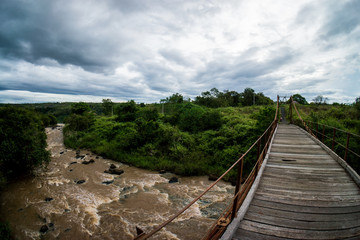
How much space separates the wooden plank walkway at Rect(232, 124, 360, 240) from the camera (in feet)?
8.45

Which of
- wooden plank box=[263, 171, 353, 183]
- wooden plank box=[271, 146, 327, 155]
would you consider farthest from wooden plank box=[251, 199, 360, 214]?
wooden plank box=[271, 146, 327, 155]

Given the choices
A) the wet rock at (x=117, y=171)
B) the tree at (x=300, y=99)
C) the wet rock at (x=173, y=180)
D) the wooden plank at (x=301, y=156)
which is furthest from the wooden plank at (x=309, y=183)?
the tree at (x=300, y=99)

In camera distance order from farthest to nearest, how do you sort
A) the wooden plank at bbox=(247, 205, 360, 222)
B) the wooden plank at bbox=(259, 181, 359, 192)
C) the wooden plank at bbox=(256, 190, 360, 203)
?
the wooden plank at bbox=(259, 181, 359, 192) < the wooden plank at bbox=(256, 190, 360, 203) < the wooden plank at bbox=(247, 205, 360, 222)

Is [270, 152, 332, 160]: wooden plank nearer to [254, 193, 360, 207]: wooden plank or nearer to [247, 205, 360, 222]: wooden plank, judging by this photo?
[254, 193, 360, 207]: wooden plank

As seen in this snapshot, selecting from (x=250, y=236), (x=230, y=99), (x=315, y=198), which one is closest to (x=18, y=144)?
(x=250, y=236)

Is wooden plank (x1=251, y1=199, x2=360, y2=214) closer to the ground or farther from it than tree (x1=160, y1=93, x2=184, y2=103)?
closer to the ground

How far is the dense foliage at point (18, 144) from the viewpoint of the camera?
9.66m

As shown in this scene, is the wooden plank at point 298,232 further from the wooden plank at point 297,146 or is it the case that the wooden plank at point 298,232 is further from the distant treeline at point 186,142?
the distant treeline at point 186,142

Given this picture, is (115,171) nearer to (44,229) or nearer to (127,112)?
(44,229)

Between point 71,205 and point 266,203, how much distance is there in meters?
8.44

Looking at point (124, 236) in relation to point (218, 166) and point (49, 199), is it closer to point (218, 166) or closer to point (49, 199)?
point (49, 199)

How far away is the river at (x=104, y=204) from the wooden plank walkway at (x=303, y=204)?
11.0ft

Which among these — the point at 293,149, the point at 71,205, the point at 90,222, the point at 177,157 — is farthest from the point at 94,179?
the point at 293,149

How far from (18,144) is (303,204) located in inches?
558
